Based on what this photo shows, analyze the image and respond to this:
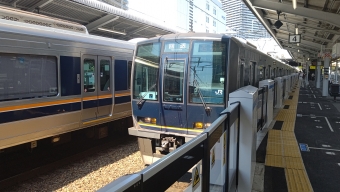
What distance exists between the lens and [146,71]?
19.2 ft

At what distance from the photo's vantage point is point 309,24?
15.2 meters

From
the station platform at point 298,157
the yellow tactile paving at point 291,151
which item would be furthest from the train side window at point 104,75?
the yellow tactile paving at point 291,151

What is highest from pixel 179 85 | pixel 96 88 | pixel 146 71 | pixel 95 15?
pixel 95 15

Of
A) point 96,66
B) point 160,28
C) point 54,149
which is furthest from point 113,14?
point 54,149

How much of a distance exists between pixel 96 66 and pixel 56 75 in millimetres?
1221

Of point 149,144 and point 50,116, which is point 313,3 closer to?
point 149,144

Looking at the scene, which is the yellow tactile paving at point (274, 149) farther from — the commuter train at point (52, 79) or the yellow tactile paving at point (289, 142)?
the commuter train at point (52, 79)

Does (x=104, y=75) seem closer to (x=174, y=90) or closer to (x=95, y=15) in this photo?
(x=174, y=90)

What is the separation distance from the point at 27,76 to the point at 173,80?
2.64 meters

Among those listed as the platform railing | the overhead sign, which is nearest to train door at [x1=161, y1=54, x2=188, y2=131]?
the platform railing

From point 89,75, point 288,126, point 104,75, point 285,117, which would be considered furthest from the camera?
point 285,117

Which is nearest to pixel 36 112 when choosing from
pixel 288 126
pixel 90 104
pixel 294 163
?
pixel 90 104

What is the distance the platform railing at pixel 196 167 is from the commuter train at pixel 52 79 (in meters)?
3.72

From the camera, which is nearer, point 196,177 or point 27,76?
point 196,177
